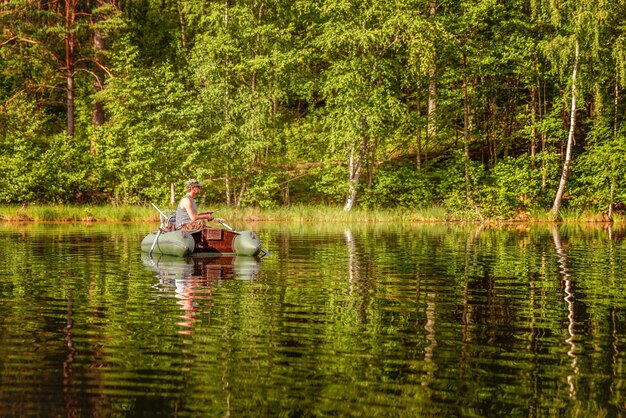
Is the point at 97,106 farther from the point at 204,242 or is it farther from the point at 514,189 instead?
the point at 204,242

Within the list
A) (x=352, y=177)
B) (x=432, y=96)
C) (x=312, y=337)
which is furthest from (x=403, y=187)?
(x=312, y=337)

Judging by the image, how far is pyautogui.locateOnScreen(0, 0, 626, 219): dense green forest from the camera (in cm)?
4059

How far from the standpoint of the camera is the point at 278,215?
41.1 m

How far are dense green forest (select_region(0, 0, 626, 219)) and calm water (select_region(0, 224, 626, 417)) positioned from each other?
20.9m

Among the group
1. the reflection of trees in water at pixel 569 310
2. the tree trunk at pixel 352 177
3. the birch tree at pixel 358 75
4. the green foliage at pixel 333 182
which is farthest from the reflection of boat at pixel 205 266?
the green foliage at pixel 333 182

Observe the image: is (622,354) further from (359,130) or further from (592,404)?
(359,130)

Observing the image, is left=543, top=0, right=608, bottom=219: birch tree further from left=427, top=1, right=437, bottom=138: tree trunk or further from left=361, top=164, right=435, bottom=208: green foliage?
left=361, top=164, right=435, bottom=208: green foliage

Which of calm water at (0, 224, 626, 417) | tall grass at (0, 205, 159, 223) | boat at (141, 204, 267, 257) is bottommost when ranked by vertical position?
calm water at (0, 224, 626, 417)

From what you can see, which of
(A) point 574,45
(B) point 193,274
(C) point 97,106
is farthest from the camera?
(C) point 97,106

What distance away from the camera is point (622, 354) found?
9.74 meters

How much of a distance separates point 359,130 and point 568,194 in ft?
35.1

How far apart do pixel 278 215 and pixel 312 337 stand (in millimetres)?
30561

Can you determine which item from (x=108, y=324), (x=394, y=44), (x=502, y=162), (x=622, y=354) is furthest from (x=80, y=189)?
(x=622, y=354)

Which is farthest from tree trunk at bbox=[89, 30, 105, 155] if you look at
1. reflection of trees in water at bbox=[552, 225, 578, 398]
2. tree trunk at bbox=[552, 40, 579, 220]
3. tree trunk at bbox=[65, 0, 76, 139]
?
reflection of trees in water at bbox=[552, 225, 578, 398]
